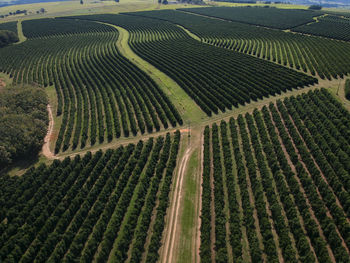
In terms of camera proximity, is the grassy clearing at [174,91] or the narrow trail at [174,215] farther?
the grassy clearing at [174,91]

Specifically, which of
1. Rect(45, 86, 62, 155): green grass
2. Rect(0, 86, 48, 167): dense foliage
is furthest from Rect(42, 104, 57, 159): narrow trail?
Rect(0, 86, 48, 167): dense foliage

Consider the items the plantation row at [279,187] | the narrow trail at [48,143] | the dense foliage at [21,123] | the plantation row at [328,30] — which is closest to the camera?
the plantation row at [279,187]

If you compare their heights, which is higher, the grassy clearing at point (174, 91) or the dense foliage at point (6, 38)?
the dense foliage at point (6, 38)

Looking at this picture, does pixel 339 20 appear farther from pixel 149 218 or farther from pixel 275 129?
pixel 149 218

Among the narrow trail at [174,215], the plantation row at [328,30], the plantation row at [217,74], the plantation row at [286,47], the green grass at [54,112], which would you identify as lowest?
the narrow trail at [174,215]

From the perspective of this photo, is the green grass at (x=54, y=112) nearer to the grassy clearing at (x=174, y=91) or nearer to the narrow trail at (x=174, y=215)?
the narrow trail at (x=174, y=215)

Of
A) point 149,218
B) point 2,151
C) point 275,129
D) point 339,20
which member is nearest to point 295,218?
point 149,218

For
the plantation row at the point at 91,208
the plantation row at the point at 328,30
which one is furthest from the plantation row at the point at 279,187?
the plantation row at the point at 328,30
